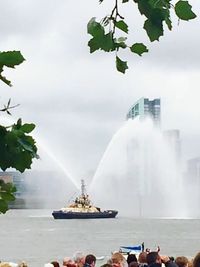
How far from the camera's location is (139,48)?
12.2ft

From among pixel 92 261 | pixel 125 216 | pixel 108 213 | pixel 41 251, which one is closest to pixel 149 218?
pixel 125 216

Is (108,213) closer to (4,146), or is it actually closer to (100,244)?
(100,244)

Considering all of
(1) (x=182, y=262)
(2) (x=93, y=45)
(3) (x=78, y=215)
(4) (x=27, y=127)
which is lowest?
(4) (x=27, y=127)

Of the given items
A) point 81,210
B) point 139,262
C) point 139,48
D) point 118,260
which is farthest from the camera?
point 81,210

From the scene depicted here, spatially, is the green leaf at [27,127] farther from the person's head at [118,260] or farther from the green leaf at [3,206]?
the person's head at [118,260]

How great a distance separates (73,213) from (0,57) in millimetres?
126376

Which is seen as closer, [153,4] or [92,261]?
[153,4]

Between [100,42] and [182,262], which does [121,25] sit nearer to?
[100,42]

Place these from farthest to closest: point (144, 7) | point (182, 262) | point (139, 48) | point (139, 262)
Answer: point (139, 262) → point (182, 262) → point (139, 48) → point (144, 7)

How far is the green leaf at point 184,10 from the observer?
341cm

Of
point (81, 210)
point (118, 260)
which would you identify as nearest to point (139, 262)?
point (118, 260)

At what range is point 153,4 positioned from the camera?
3393mm

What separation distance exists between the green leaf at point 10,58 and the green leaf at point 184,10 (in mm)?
603

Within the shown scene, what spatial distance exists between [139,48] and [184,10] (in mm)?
313
